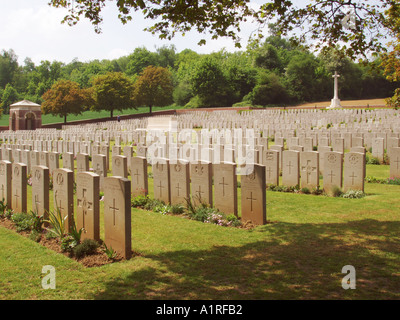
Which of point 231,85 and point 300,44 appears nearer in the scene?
point 300,44

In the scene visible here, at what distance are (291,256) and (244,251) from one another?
0.73m

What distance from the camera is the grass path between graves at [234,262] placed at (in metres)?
4.71

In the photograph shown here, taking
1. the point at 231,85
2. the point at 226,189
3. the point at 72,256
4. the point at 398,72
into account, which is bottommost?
the point at 72,256

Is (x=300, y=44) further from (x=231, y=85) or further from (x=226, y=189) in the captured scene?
(x=231, y=85)

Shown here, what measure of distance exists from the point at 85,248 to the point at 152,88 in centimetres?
5596

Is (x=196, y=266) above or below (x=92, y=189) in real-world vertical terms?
below

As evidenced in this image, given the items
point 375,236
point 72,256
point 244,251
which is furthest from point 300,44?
point 72,256

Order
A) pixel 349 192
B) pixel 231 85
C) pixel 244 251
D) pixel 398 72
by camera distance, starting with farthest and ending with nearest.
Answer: pixel 231 85 < pixel 398 72 < pixel 349 192 < pixel 244 251

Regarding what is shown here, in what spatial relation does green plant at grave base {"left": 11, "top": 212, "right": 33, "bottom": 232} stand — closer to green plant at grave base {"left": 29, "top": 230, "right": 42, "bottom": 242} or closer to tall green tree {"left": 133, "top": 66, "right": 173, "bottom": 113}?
green plant at grave base {"left": 29, "top": 230, "right": 42, "bottom": 242}

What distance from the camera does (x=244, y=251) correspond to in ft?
20.2

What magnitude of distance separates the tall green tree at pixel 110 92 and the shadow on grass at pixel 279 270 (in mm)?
49999

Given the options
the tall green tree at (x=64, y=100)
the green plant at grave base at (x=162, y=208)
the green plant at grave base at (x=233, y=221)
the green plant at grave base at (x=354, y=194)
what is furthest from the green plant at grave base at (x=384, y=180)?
the tall green tree at (x=64, y=100)

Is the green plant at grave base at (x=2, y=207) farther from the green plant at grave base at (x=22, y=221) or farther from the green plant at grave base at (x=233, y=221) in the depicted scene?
the green plant at grave base at (x=233, y=221)

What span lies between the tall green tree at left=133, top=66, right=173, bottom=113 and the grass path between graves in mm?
53529
